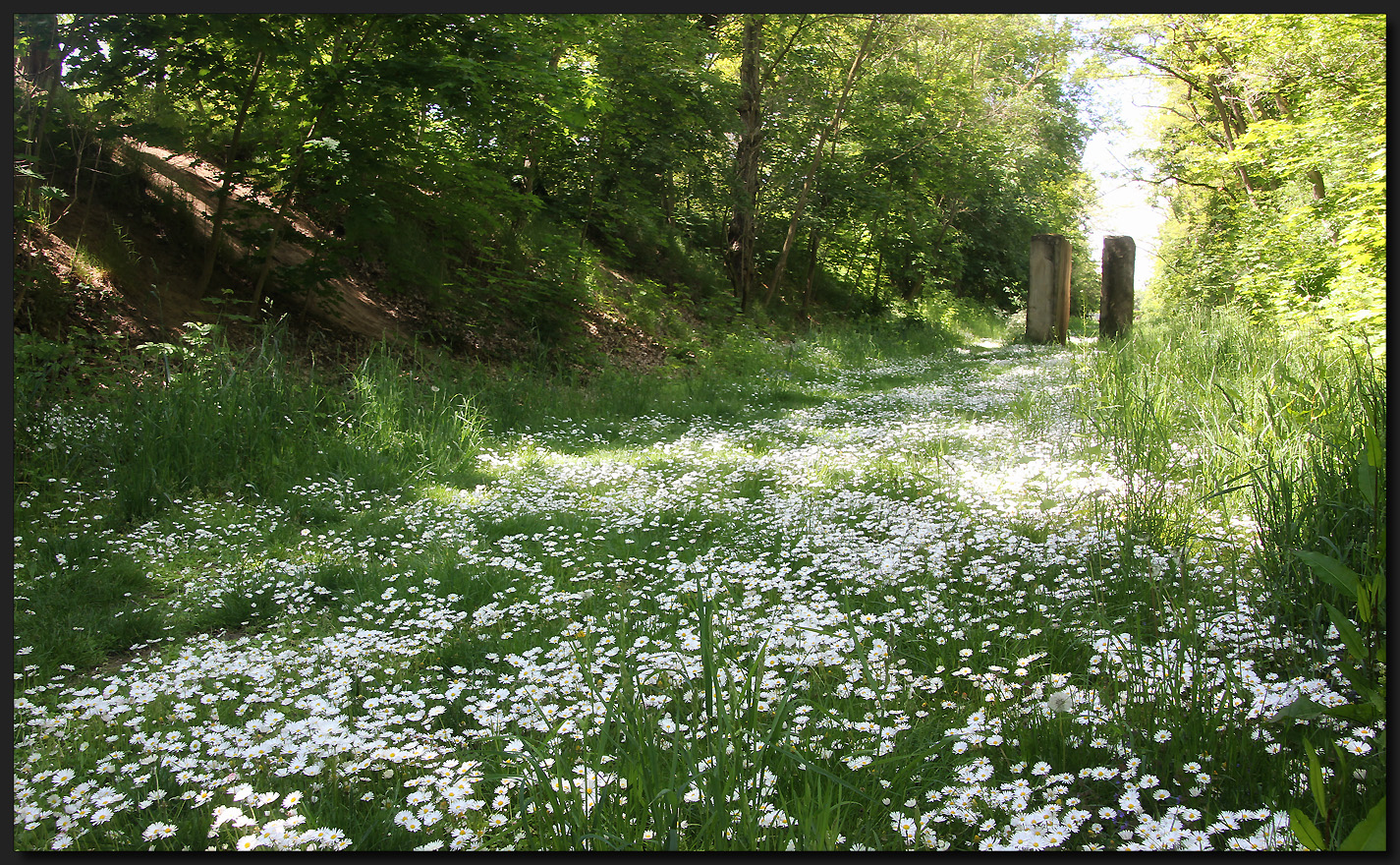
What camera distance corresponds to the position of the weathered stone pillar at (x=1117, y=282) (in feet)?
43.2

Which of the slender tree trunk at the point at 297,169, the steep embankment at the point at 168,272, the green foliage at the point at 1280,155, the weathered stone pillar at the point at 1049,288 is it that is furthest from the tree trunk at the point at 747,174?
the slender tree trunk at the point at 297,169

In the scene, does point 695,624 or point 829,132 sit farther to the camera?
point 829,132

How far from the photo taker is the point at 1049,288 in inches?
611

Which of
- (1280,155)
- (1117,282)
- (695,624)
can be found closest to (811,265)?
(1117,282)

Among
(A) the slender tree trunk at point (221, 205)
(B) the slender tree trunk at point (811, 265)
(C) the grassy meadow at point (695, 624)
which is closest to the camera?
(C) the grassy meadow at point (695, 624)

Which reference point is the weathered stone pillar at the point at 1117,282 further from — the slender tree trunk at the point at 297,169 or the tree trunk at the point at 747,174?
the slender tree trunk at the point at 297,169

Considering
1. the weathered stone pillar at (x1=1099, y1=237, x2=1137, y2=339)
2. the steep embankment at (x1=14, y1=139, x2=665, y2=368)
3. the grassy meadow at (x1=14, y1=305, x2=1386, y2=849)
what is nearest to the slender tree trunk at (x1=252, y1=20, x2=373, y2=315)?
the steep embankment at (x1=14, y1=139, x2=665, y2=368)

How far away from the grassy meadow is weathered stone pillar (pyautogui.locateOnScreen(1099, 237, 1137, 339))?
6.65m

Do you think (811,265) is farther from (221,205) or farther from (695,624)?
(695,624)

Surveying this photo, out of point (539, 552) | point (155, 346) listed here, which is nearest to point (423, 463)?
point (539, 552)

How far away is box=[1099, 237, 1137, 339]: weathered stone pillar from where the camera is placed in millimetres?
13172

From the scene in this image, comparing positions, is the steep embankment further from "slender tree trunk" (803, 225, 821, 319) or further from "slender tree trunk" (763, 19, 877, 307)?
"slender tree trunk" (803, 225, 821, 319)

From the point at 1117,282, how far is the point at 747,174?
23.3 feet

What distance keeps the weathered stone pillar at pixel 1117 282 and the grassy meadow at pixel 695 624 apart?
6.65m
